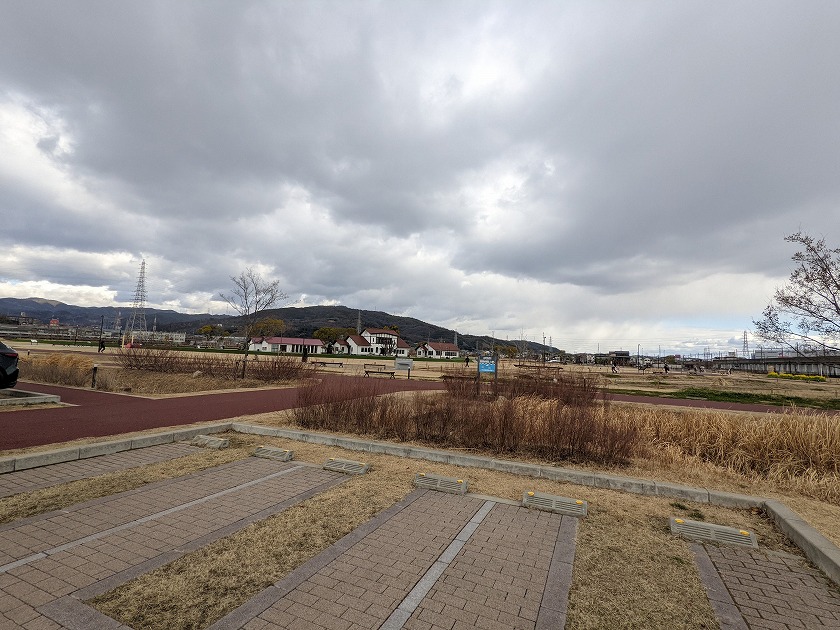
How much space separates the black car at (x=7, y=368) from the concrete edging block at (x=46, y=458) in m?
7.16

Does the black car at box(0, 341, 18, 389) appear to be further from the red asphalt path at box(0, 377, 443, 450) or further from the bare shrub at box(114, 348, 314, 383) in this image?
the bare shrub at box(114, 348, 314, 383)

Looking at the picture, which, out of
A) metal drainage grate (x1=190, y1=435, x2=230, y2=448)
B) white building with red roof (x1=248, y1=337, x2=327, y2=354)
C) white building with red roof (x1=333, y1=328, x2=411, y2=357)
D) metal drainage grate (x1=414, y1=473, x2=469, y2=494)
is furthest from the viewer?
white building with red roof (x1=333, y1=328, x2=411, y2=357)

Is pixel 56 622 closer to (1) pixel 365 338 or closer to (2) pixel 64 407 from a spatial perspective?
(2) pixel 64 407

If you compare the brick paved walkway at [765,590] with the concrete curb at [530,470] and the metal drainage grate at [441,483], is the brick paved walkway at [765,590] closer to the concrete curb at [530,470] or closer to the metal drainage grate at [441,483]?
the concrete curb at [530,470]

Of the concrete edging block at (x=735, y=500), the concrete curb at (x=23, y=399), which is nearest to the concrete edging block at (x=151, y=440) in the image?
the concrete curb at (x=23, y=399)

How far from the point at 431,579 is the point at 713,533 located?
10.9ft

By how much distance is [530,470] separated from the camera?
698 centimetres

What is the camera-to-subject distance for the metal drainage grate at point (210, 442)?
8.00 meters

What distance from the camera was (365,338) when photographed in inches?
4599

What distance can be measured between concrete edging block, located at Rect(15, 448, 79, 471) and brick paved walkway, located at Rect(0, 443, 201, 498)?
0.24 feet

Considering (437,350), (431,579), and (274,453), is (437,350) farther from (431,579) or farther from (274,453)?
(431,579)

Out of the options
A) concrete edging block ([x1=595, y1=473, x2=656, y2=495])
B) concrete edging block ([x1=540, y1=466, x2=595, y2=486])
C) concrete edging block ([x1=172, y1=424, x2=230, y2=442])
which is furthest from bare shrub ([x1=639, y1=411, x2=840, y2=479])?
concrete edging block ([x1=172, y1=424, x2=230, y2=442])

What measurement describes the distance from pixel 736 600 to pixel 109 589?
4873 millimetres

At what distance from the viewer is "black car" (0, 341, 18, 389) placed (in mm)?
11367
